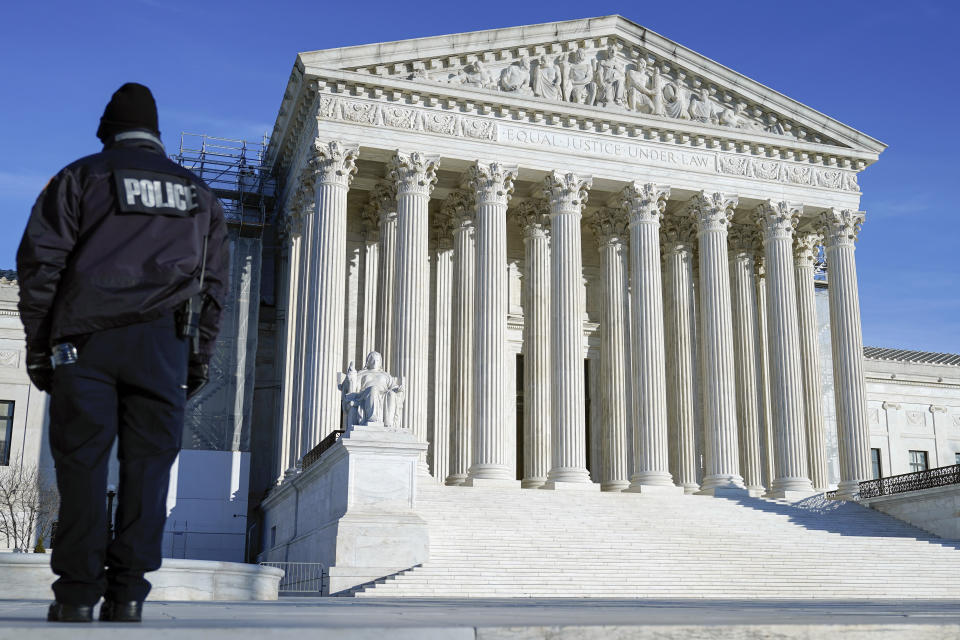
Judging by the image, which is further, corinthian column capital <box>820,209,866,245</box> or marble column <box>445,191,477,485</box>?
corinthian column capital <box>820,209,866,245</box>

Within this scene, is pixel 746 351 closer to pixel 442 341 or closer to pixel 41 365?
pixel 442 341

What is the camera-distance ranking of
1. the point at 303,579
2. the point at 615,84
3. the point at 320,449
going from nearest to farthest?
the point at 303,579 → the point at 320,449 → the point at 615,84

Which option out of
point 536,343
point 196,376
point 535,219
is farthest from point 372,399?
point 196,376

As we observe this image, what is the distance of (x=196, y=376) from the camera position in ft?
19.8

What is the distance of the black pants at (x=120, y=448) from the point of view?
519cm

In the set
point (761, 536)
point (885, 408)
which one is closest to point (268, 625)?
point (761, 536)

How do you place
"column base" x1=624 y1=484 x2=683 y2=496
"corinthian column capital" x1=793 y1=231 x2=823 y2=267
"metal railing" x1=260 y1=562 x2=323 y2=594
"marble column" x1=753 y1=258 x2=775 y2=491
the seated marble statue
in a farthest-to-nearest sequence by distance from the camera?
"corinthian column capital" x1=793 y1=231 x2=823 y2=267 < "marble column" x1=753 y1=258 x2=775 y2=491 < "column base" x1=624 y1=484 x2=683 y2=496 < the seated marble statue < "metal railing" x1=260 y1=562 x2=323 y2=594

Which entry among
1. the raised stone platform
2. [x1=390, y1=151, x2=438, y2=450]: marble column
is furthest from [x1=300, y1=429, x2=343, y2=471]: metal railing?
the raised stone platform

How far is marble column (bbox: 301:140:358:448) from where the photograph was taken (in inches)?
1284

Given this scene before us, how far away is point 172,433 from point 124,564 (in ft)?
2.38

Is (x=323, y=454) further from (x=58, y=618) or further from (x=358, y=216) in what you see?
(x=58, y=618)

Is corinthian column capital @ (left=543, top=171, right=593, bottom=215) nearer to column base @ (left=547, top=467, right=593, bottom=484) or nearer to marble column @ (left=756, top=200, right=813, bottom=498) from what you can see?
marble column @ (left=756, top=200, right=813, bottom=498)

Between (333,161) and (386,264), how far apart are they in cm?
461

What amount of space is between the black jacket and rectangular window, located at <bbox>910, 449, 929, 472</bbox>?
53418mm
